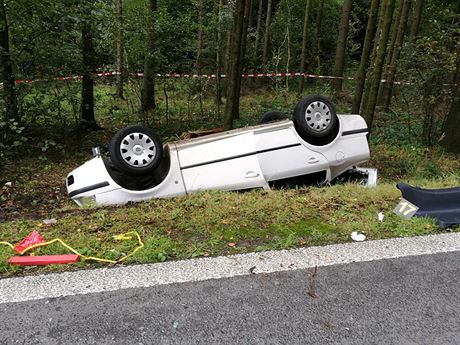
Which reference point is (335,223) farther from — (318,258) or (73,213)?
(73,213)

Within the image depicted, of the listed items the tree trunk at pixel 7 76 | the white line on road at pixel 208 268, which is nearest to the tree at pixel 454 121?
the white line on road at pixel 208 268

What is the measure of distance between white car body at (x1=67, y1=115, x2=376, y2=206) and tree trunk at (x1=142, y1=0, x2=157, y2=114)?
18.2ft

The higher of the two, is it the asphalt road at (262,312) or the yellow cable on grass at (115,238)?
the asphalt road at (262,312)

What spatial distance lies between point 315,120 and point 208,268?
319 centimetres

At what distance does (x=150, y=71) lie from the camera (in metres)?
11.2

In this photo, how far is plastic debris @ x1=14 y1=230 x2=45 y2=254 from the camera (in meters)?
3.34

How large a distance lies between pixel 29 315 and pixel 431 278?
2.71 metres

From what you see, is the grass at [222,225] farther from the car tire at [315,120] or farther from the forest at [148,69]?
the forest at [148,69]

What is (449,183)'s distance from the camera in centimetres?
553

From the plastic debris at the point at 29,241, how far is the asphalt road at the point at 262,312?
818 millimetres

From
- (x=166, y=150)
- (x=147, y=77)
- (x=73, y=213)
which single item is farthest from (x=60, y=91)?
(x=73, y=213)

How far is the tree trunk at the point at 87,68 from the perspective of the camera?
8273 mm

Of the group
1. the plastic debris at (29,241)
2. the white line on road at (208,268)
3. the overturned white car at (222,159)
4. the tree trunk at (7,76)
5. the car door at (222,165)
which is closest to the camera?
the white line on road at (208,268)

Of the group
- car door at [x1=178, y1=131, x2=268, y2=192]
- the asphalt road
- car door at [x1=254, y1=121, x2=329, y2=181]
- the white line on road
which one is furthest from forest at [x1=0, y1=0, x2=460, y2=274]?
the asphalt road
